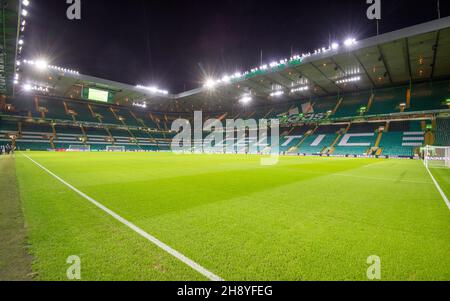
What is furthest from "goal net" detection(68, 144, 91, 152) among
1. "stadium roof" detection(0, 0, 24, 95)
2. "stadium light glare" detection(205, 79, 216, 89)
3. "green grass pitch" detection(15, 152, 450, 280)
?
"green grass pitch" detection(15, 152, 450, 280)

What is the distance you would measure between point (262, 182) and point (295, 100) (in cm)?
4959

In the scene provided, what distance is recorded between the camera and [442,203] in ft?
17.6

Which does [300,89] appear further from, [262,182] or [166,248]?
[166,248]

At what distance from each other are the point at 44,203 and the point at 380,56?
3681 centimetres

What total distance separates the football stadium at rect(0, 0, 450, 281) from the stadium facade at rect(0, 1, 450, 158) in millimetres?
267

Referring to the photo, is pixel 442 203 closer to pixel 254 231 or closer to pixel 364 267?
pixel 364 267

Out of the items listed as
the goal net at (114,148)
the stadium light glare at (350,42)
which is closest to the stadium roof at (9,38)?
the goal net at (114,148)

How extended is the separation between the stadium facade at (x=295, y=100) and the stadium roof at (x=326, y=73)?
0.13 metres

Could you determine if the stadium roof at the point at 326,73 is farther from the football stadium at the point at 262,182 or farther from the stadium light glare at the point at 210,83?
the football stadium at the point at 262,182

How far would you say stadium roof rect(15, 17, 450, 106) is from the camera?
24016 mm

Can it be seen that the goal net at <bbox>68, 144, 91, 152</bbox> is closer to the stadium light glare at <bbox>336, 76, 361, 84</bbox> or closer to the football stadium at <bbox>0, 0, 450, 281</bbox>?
the football stadium at <bbox>0, 0, 450, 281</bbox>

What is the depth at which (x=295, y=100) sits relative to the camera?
173ft

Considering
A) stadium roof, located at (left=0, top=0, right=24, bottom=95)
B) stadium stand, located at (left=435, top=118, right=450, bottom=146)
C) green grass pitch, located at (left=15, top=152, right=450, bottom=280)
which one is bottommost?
green grass pitch, located at (left=15, top=152, right=450, bottom=280)
